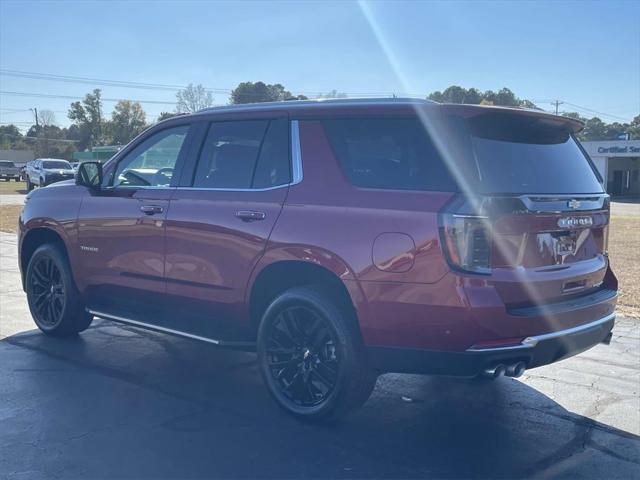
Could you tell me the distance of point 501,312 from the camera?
3.77 m

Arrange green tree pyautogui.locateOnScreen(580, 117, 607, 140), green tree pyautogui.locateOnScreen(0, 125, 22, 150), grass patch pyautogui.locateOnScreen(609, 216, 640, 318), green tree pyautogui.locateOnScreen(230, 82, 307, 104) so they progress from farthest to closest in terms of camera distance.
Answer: green tree pyautogui.locateOnScreen(0, 125, 22, 150) → green tree pyautogui.locateOnScreen(580, 117, 607, 140) → green tree pyautogui.locateOnScreen(230, 82, 307, 104) → grass patch pyautogui.locateOnScreen(609, 216, 640, 318)

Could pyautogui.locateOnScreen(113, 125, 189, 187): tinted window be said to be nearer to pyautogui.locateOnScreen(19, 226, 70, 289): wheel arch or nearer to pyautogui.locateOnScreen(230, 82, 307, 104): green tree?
pyautogui.locateOnScreen(19, 226, 70, 289): wheel arch

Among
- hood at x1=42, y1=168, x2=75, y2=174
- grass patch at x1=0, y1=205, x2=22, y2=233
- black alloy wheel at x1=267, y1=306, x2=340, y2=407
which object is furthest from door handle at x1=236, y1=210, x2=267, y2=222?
hood at x1=42, y1=168, x2=75, y2=174

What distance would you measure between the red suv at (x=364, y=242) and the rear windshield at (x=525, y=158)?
12mm

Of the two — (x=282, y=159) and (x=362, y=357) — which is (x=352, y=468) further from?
(x=282, y=159)

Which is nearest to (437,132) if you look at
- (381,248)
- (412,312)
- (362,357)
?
(381,248)

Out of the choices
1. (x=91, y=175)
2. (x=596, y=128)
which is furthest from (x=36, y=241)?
(x=596, y=128)

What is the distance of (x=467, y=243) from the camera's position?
3.77 metres

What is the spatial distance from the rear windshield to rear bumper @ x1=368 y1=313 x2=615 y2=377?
0.89 metres

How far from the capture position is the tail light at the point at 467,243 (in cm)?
377

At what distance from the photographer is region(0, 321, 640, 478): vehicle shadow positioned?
388 cm

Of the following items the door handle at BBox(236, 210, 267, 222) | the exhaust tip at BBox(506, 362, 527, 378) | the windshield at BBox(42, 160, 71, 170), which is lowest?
the exhaust tip at BBox(506, 362, 527, 378)

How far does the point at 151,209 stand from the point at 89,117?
299 ft

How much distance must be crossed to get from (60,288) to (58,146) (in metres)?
91.5
